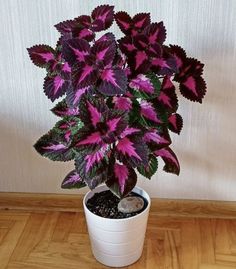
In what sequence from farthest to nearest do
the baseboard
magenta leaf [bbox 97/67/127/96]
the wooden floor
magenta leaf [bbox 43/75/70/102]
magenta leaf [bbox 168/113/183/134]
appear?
the baseboard < the wooden floor < magenta leaf [bbox 168/113/183/134] < magenta leaf [bbox 43/75/70/102] < magenta leaf [bbox 97/67/127/96]

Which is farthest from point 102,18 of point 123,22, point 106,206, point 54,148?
point 106,206

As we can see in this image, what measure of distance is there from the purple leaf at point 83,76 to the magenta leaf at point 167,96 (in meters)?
0.21

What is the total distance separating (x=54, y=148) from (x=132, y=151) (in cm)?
27

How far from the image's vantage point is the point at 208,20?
1.38 m

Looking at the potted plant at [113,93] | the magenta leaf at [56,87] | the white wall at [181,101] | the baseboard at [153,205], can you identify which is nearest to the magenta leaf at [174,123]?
the potted plant at [113,93]

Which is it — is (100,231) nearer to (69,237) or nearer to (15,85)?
(69,237)

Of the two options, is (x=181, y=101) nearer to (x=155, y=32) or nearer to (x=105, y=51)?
(x=155, y=32)

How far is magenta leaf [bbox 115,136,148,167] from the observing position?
44.8 inches

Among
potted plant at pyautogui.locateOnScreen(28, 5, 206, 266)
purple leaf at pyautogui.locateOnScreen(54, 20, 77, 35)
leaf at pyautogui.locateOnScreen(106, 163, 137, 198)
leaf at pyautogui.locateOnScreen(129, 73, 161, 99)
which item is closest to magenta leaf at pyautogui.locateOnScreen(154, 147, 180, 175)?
potted plant at pyautogui.locateOnScreen(28, 5, 206, 266)

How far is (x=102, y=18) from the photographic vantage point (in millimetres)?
1166

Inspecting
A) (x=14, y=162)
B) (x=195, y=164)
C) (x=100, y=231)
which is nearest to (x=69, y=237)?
(x=100, y=231)

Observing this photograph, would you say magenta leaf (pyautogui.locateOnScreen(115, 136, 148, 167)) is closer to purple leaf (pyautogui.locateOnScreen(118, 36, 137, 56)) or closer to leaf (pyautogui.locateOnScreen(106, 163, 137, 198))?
leaf (pyautogui.locateOnScreen(106, 163, 137, 198))

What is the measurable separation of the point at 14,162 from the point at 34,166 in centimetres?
8

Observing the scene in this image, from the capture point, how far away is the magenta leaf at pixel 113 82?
42.4 inches
